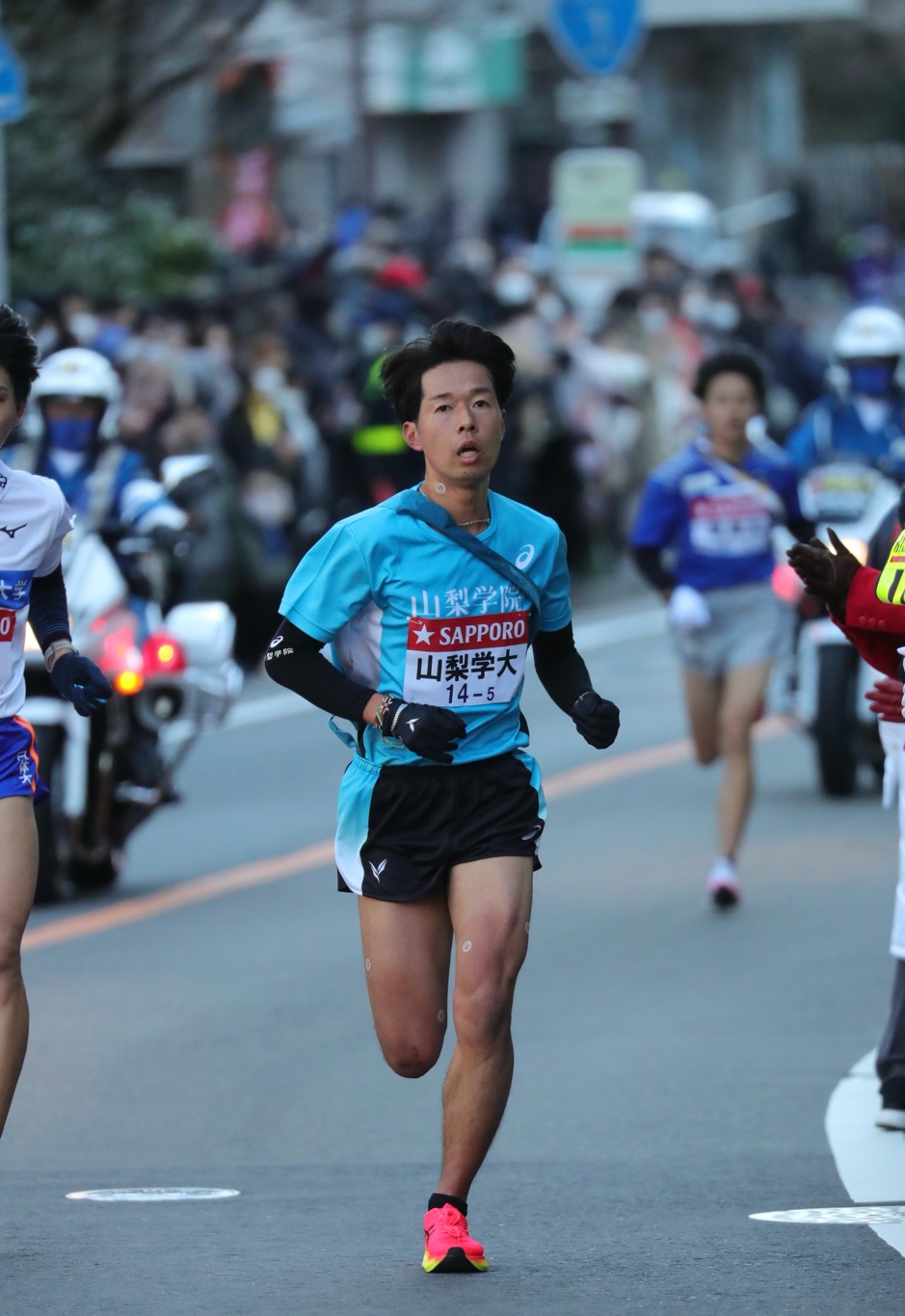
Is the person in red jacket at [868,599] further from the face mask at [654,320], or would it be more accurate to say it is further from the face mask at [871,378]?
the face mask at [654,320]

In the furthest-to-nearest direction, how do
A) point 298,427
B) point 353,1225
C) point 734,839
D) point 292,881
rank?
point 298,427, point 292,881, point 734,839, point 353,1225

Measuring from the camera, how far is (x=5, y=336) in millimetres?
6527

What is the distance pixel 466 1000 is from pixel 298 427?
1463 cm

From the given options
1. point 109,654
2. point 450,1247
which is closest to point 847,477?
point 109,654

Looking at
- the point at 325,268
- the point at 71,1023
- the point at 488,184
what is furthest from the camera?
the point at 488,184

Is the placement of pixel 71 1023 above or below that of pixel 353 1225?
below

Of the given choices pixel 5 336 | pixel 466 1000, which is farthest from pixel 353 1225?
pixel 5 336

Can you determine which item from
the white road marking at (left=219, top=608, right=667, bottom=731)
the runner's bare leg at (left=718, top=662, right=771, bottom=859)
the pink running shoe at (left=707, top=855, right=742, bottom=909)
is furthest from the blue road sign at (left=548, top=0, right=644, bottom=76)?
the pink running shoe at (left=707, top=855, right=742, bottom=909)

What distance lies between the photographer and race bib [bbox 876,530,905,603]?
668 cm

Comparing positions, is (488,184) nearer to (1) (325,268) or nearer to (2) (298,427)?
(1) (325,268)

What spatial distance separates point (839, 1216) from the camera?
22.1 feet

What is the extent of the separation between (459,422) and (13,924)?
53.7 inches

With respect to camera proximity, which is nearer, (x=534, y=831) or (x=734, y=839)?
(x=534, y=831)

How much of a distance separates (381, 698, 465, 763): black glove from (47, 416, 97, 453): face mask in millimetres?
5652
